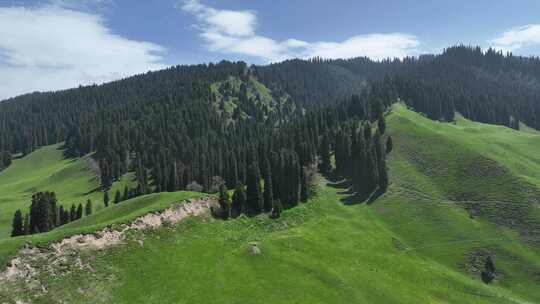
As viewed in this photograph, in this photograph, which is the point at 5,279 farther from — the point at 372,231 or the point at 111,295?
the point at 372,231

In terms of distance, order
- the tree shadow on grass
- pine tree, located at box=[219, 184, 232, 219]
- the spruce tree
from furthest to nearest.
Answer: the tree shadow on grass < the spruce tree < pine tree, located at box=[219, 184, 232, 219]

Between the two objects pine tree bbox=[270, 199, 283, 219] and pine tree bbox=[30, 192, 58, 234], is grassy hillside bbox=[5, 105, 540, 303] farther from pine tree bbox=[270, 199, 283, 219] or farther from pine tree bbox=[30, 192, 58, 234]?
pine tree bbox=[30, 192, 58, 234]

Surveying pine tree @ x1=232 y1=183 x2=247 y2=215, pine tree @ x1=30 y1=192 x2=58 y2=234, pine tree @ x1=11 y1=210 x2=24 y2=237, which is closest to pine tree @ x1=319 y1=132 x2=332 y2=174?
pine tree @ x1=232 y1=183 x2=247 y2=215

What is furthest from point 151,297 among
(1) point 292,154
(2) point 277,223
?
(1) point 292,154

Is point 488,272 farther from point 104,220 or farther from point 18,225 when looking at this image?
point 18,225

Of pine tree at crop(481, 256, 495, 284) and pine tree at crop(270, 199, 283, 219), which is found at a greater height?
pine tree at crop(270, 199, 283, 219)

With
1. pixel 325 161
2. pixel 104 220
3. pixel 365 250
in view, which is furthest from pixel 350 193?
pixel 104 220
